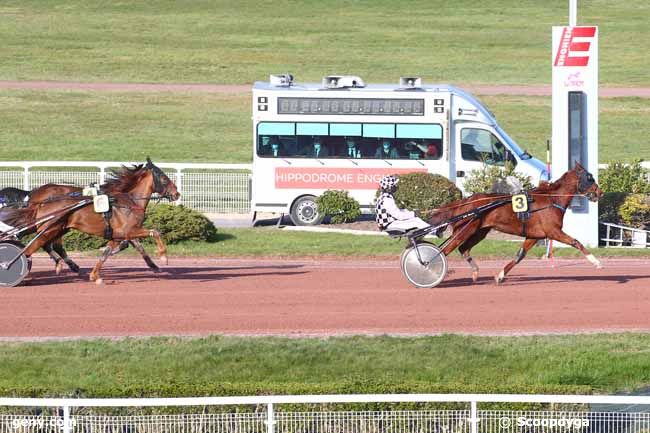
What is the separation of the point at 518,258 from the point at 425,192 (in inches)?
233

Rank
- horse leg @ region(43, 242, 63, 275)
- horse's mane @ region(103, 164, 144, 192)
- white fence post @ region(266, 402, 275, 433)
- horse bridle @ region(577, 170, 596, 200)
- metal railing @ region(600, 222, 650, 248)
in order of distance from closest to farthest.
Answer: white fence post @ region(266, 402, 275, 433), horse bridle @ region(577, 170, 596, 200), horse's mane @ region(103, 164, 144, 192), horse leg @ region(43, 242, 63, 275), metal railing @ region(600, 222, 650, 248)

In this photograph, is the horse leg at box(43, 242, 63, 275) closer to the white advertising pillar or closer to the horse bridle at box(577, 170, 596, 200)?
the horse bridle at box(577, 170, 596, 200)

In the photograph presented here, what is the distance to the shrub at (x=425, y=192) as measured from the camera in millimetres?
21969

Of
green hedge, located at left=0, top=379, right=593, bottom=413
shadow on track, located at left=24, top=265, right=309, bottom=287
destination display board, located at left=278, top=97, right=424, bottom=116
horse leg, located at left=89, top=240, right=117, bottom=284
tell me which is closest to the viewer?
green hedge, located at left=0, top=379, right=593, bottom=413

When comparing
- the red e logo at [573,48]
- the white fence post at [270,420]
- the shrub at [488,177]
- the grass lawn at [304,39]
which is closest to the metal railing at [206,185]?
the shrub at [488,177]

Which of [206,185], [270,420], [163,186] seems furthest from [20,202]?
[206,185]

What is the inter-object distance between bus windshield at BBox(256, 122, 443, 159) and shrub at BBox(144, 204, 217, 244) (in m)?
3.17

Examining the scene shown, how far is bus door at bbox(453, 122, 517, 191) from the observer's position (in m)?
23.8

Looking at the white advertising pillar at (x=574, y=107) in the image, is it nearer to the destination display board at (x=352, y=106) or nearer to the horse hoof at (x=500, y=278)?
the horse hoof at (x=500, y=278)

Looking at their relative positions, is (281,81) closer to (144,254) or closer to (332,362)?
(144,254)

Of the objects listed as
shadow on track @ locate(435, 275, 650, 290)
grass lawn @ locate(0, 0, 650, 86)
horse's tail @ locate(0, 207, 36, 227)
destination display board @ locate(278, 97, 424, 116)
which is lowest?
shadow on track @ locate(435, 275, 650, 290)

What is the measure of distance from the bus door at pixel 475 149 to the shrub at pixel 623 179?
5.90ft

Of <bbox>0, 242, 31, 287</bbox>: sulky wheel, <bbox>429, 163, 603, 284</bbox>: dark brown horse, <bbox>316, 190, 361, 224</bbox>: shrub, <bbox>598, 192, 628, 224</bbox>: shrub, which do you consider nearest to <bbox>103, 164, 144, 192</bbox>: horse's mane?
<bbox>0, 242, 31, 287</bbox>: sulky wheel

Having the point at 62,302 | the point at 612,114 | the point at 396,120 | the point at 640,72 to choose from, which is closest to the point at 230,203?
the point at 396,120
